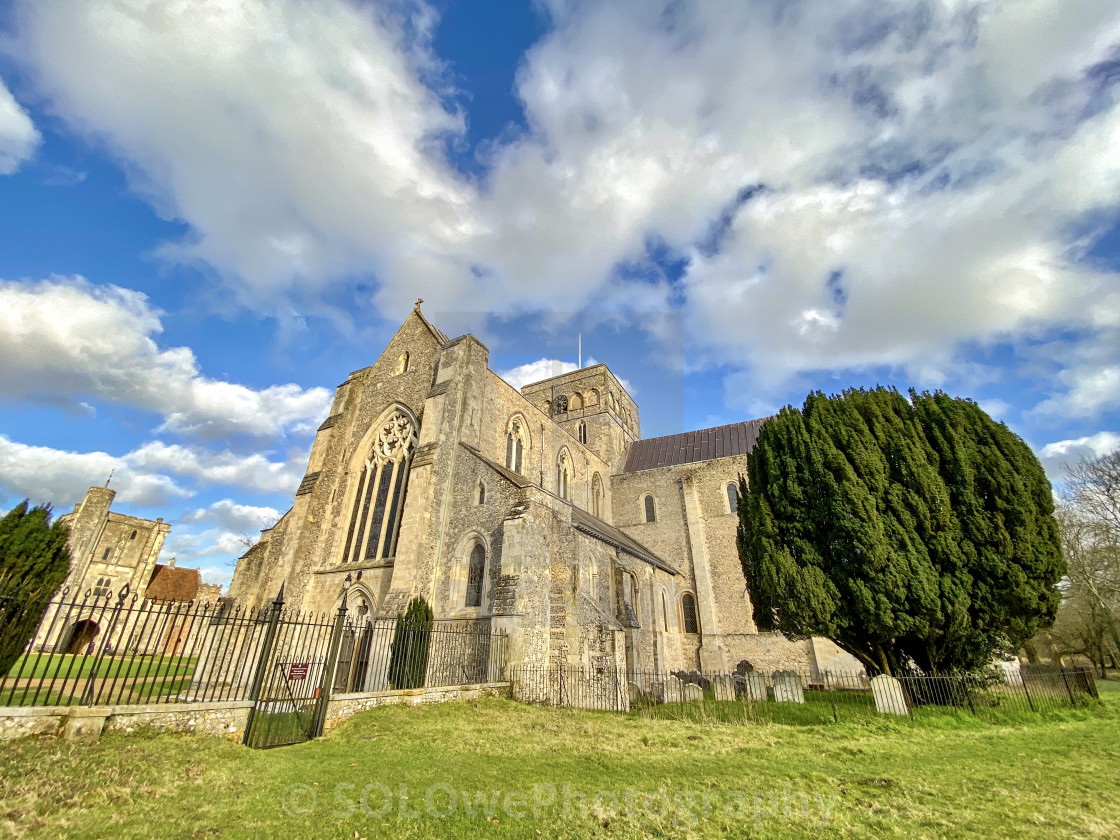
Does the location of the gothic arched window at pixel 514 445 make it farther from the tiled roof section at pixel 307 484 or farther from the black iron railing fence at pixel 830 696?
the black iron railing fence at pixel 830 696

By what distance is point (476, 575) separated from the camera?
1472cm

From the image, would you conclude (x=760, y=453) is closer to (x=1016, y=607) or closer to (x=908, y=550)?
(x=908, y=550)

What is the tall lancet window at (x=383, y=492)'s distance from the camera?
17.3 m

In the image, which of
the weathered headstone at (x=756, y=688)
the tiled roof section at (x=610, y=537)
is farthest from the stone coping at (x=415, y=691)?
the weathered headstone at (x=756, y=688)

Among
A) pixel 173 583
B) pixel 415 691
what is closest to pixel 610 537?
pixel 415 691

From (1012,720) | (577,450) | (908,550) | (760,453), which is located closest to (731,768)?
(908,550)

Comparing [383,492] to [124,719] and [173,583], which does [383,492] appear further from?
[173,583]

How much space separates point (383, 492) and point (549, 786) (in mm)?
13942

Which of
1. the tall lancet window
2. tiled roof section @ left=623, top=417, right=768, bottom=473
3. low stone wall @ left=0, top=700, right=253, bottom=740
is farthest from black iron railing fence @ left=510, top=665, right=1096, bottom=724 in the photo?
tiled roof section @ left=623, top=417, right=768, bottom=473

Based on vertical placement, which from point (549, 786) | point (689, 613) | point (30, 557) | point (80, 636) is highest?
point (689, 613)

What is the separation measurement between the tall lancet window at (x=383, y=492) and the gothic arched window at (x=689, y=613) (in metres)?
14.4

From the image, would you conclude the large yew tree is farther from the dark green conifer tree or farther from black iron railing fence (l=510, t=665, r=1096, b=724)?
the dark green conifer tree

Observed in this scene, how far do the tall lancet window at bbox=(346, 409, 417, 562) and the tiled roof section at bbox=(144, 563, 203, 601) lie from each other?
92.0 ft

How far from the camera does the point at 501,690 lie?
12.1 m
